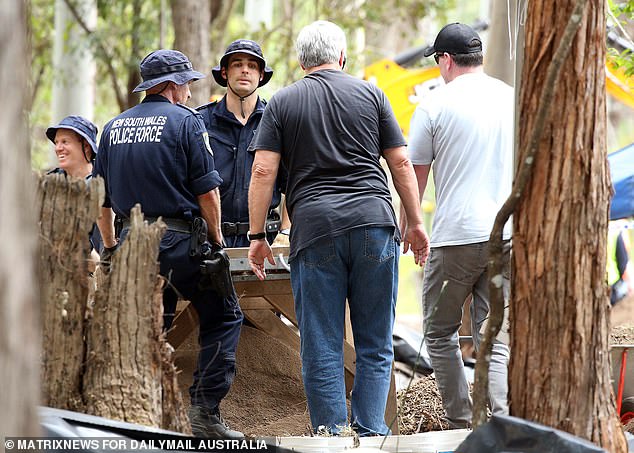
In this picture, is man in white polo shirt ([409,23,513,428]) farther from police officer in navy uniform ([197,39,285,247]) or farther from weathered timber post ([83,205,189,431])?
weathered timber post ([83,205,189,431])

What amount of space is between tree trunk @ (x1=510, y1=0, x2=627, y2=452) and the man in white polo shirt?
4.59 ft

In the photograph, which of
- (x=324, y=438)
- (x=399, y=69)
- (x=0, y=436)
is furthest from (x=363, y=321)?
(x=399, y=69)

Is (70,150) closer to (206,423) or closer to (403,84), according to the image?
(206,423)

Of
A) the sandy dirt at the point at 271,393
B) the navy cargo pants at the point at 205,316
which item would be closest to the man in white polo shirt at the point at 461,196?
the sandy dirt at the point at 271,393

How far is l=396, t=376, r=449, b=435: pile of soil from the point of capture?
6.18 meters

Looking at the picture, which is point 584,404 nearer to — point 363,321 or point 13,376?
point 363,321

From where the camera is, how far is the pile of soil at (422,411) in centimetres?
618

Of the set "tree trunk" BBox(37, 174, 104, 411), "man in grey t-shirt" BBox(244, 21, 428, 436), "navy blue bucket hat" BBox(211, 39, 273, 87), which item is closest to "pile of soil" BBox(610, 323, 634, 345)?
"man in grey t-shirt" BBox(244, 21, 428, 436)

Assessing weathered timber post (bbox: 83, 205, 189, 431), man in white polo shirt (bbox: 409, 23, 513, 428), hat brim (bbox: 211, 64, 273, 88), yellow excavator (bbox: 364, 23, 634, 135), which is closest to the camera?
weathered timber post (bbox: 83, 205, 189, 431)

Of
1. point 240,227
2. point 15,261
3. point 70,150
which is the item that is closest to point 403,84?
point 240,227

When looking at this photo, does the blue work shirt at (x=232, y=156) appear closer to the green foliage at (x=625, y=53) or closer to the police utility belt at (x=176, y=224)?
the police utility belt at (x=176, y=224)

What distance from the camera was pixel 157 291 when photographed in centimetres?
411

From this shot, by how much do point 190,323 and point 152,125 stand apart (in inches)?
50.6

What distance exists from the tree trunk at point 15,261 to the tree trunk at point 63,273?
149cm
